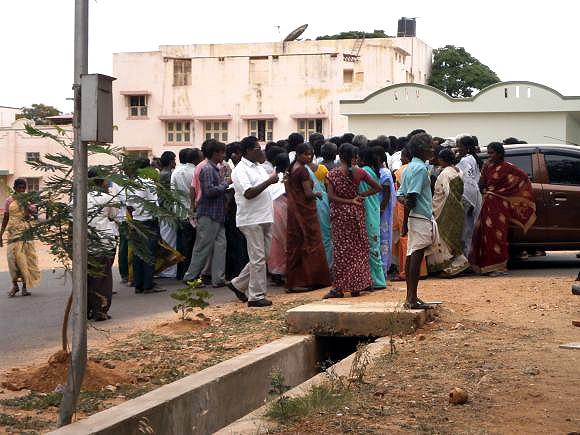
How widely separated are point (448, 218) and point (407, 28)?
173ft

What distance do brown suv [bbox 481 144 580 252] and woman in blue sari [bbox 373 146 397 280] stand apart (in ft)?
6.35

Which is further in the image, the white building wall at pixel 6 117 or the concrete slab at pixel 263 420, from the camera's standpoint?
the white building wall at pixel 6 117

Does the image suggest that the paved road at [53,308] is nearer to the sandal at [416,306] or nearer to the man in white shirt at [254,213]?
the man in white shirt at [254,213]

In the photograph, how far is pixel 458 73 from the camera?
64.8 m

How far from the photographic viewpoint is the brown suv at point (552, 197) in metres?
13.4

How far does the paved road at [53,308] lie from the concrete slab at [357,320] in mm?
1955

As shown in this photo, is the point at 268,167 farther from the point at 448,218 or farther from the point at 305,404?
the point at 305,404

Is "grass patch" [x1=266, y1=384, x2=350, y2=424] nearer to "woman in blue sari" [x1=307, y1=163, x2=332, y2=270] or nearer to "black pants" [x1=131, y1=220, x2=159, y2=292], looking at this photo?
"woman in blue sari" [x1=307, y1=163, x2=332, y2=270]

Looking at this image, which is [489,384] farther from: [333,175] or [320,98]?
[320,98]

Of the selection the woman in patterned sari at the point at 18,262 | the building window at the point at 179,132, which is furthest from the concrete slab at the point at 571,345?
the building window at the point at 179,132

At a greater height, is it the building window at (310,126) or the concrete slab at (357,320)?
the building window at (310,126)

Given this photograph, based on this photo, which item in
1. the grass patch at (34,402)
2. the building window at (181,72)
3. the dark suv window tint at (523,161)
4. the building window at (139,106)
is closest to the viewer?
the grass patch at (34,402)

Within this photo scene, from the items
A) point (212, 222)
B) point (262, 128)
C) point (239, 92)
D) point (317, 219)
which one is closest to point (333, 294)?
point (317, 219)

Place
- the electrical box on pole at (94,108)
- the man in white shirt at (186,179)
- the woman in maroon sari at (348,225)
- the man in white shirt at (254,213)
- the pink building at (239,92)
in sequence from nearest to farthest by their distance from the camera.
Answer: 1. the electrical box on pole at (94,108)
2. the man in white shirt at (254,213)
3. the woman in maroon sari at (348,225)
4. the man in white shirt at (186,179)
5. the pink building at (239,92)
